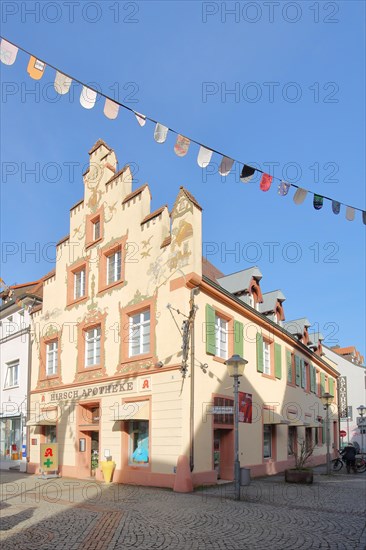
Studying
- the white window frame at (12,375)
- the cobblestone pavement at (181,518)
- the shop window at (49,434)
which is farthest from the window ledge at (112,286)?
the white window frame at (12,375)

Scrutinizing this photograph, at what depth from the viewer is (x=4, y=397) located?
27.4 meters

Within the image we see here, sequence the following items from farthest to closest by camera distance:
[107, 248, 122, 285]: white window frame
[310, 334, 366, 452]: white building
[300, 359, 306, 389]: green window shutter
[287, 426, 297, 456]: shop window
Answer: [310, 334, 366, 452]: white building
[300, 359, 306, 389]: green window shutter
[287, 426, 297, 456]: shop window
[107, 248, 122, 285]: white window frame

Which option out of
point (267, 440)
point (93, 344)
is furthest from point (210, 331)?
point (267, 440)

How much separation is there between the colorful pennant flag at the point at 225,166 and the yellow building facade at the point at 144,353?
6.21 m

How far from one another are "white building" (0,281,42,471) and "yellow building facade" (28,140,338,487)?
0.89 meters

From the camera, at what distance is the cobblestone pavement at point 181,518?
9.22 metres

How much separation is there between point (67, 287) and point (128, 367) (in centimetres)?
598

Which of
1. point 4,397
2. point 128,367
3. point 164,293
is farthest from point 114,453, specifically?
point 4,397

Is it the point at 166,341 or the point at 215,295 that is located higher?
the point at 215,295

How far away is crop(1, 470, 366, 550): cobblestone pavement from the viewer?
9.22 metres

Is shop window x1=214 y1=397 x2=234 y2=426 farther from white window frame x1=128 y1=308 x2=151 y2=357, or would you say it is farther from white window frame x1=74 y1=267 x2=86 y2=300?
white window frame x1=74 y1=267 x2=86 y2=300

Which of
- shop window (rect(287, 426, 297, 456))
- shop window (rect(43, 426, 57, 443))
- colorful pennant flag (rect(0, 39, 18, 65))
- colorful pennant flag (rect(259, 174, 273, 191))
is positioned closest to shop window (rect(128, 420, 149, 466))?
shop window (rect(43, 426, 57, 443))

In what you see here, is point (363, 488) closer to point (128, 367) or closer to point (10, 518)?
point (128, 367)

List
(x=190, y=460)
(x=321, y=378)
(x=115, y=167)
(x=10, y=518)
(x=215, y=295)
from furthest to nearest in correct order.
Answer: (x=321, y=378)
(x=115, y=167)
(x=215, y=295)
(x=190, y=460)
(x=10, y=518)
